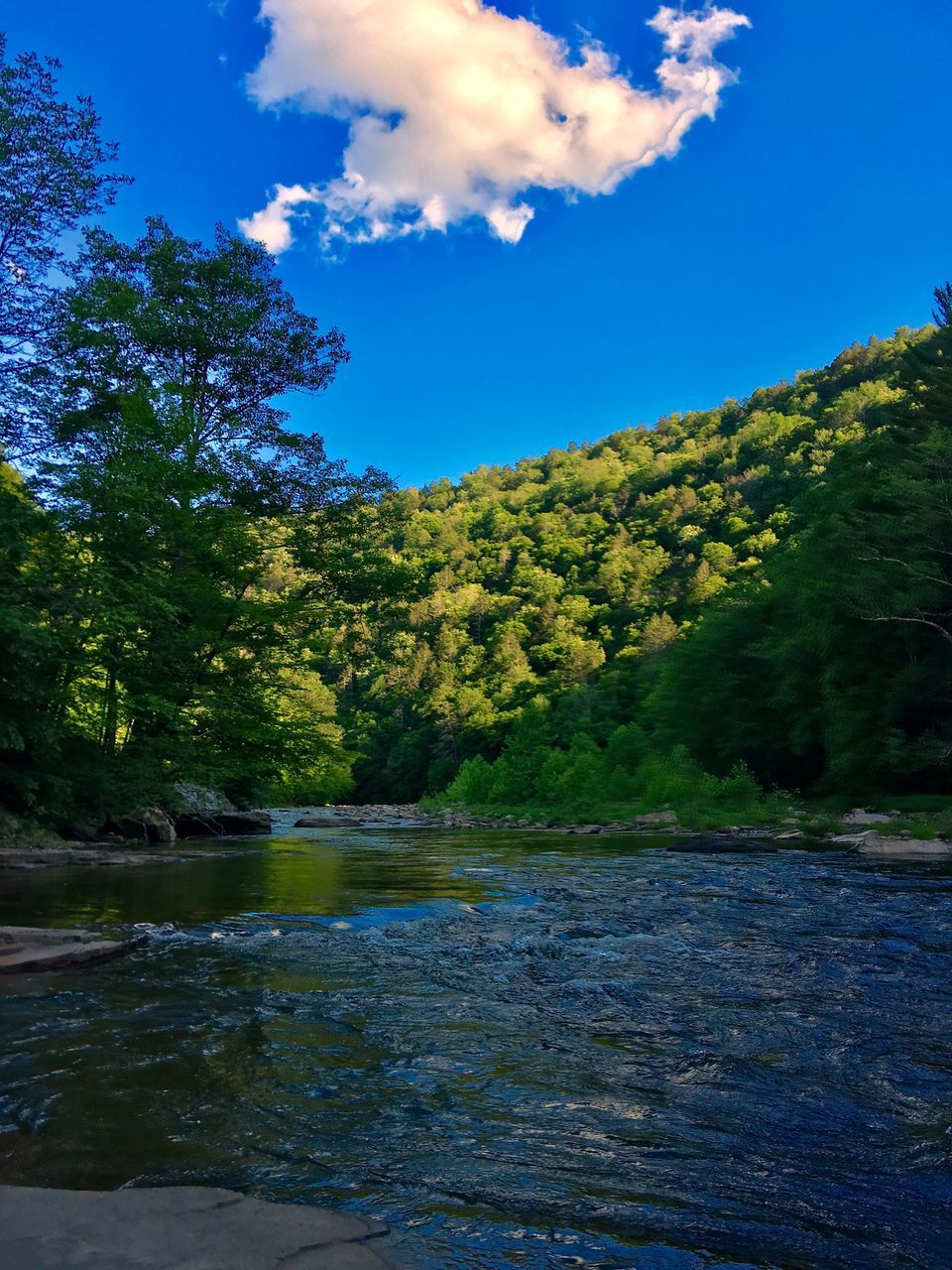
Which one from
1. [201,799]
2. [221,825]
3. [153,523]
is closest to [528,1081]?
[153,523]

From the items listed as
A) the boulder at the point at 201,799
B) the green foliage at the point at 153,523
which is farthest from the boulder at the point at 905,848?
the boulder at the point at 201,799

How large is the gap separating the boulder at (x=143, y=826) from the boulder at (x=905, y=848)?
15105 mm

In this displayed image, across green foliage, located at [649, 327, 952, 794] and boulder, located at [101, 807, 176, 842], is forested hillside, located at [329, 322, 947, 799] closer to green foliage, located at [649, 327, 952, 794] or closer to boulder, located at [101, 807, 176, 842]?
green foliage, located at [649, 327, 952, 794]

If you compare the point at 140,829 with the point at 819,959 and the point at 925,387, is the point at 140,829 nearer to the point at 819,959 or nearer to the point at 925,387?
the point at 819,959

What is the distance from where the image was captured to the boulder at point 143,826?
17.6 meters

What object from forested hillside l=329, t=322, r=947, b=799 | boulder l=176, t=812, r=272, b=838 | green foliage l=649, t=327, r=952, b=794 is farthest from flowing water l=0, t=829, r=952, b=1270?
forested hillside l=329, t=322, r=947, b=799

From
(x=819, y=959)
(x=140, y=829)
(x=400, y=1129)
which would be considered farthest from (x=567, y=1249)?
(x=140, y=829)

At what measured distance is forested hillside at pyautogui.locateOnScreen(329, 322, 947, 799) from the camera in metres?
41.6

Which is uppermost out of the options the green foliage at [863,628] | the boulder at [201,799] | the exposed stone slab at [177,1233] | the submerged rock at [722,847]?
the green foliage at [863,628]

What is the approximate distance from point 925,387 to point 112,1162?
39517 millimetres

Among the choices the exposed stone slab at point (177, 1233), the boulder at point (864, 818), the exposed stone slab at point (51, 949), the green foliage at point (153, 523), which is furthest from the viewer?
the boulder at point (864, 818)

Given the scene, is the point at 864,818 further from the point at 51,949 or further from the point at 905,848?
the point at 51,949

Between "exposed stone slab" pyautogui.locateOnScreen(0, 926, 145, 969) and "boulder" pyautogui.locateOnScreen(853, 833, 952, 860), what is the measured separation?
1331 centimetres

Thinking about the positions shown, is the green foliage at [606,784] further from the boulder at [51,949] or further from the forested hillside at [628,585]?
the boulder at [51,949]
